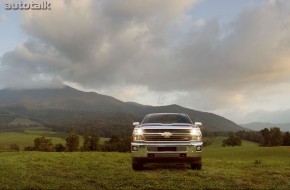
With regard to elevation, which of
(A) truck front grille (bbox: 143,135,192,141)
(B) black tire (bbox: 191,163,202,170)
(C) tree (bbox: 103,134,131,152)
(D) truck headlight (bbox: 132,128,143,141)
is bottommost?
(C) tree (bbox: 103,134,131,152)

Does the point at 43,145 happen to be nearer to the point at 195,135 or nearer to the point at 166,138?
the point at 166,138

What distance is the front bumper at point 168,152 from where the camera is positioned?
1410 centimetres

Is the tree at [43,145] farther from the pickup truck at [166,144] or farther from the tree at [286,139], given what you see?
the pickup truck at [166,144]

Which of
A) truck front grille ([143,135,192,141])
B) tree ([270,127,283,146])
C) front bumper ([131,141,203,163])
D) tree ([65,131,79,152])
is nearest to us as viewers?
front bumper ([131,141,203,163])

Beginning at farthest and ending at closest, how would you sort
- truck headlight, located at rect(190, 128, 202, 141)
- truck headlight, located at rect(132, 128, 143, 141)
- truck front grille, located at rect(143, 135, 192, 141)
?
truck headlight, located at rect(132, 128, 143, 141) → truck headlight, located at rect(190, 128, 202, 141) → truck front grille, located at rect(143, 135, 192, 141)

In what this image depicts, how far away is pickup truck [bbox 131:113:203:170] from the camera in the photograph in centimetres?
1414

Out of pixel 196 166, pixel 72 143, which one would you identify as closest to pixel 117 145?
pixel 72 143

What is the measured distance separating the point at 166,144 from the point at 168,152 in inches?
12.5

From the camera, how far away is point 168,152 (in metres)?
14.1

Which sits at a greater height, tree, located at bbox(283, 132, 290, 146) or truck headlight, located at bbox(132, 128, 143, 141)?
truck headlight, located at bbox(132, 128, 143, 141)

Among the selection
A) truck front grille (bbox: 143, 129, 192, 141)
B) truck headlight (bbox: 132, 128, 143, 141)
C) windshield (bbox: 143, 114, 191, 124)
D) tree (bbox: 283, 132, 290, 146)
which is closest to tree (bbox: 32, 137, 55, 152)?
tree (bbox: 283, 132, 290, 146)

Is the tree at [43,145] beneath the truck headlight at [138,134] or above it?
beneath

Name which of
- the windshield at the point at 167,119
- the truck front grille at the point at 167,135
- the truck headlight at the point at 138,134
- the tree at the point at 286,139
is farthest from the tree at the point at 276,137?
the truck headlight at the point at 138,134

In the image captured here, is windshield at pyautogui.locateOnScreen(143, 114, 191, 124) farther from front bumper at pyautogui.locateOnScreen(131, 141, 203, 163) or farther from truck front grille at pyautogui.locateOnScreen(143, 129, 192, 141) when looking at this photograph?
front bumper at pyautogui.locateOnScreen(131, 141, 203, 163)
